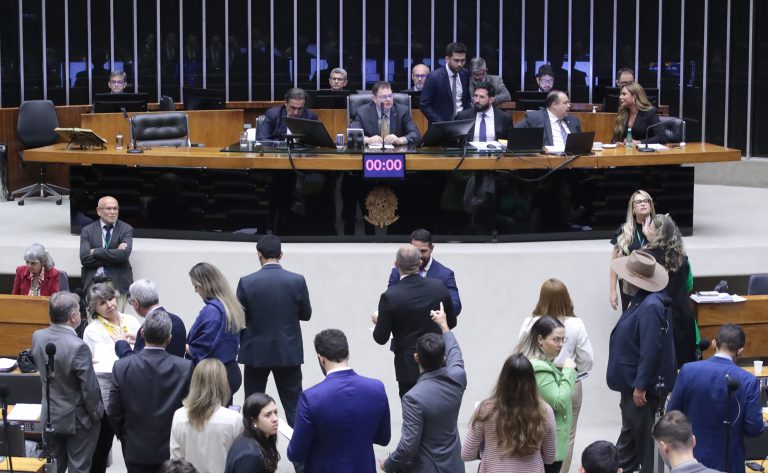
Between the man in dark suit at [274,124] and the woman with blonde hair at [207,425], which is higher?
the man in dark suit at [274,124]

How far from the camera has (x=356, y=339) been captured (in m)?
10.2

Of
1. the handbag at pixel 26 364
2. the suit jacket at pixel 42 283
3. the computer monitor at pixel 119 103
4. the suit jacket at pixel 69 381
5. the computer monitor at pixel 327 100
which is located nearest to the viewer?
the suit jacket at pixel 69 381

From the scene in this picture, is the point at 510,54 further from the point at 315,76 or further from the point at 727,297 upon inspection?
the point at 727,297

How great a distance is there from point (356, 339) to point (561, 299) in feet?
8.94

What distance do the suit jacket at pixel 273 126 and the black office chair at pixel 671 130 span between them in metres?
3.18

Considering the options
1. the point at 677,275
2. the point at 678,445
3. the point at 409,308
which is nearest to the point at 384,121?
the point at 677,275

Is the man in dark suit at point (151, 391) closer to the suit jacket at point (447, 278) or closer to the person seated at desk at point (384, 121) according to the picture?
the suit jacket at point (447, 278)

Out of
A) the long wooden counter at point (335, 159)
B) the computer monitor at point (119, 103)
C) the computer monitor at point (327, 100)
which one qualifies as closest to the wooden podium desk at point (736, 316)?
the long wooden counter at point (335, 159)

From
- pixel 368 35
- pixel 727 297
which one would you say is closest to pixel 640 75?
pixel 368 35

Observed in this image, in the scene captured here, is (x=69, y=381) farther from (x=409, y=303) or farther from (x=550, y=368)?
(x=550, y=368)

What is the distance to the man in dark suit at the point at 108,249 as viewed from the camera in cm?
1007

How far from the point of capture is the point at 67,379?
7.33m

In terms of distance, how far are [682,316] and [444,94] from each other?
4.62 meters

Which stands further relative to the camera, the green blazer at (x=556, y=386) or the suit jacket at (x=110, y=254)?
the suit jacket at (x=110, y=254)
